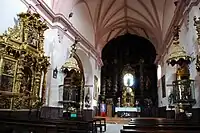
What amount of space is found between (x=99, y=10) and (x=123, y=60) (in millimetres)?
8274

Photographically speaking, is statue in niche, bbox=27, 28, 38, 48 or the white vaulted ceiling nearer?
statue in niche, bbox=27, 28, 38, 48

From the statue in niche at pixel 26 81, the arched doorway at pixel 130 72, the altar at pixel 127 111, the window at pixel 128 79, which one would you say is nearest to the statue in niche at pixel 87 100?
the altar at pixel 127 111

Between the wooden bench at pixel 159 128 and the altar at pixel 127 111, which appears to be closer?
the wooden bench at pixel 159 128

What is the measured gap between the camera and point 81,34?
41.1 ft

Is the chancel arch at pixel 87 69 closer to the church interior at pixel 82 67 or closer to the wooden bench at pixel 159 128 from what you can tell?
the church interior at pixel 82 67

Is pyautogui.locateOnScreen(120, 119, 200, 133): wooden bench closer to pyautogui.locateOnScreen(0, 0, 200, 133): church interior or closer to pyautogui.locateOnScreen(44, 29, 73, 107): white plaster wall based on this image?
pyautogui.locateOnScreen(0, 0, 200, 133): church interior

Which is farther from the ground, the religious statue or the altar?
the religious statue

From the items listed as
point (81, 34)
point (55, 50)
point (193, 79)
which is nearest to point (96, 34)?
point (81, 34)

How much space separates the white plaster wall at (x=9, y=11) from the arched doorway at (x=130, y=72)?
1321 cm

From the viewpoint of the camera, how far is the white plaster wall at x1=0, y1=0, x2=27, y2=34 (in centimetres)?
665

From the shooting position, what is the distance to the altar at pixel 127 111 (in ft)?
58.1

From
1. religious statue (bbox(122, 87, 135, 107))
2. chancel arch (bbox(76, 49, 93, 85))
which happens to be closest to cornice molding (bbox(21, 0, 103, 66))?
chancel arch (bbox(76, 49, 93, 85))

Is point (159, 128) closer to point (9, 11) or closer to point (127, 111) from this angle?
point (9, 11)

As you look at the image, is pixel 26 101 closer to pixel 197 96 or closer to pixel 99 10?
pixel 197 96
